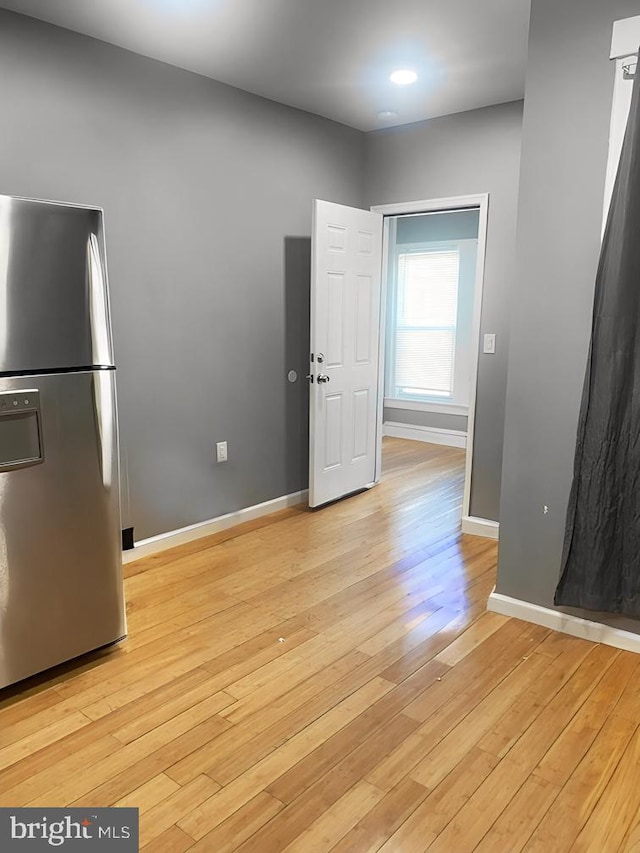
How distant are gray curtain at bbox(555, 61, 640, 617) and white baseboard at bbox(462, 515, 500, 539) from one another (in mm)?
1257

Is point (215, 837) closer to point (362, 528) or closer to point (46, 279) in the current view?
point (46, 279)

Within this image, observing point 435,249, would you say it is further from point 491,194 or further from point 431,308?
point 491,194

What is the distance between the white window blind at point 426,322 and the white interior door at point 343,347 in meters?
2.18

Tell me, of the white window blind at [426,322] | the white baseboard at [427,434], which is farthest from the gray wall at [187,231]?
the white baseboard at [427,434]

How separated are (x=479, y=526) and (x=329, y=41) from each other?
274 cm

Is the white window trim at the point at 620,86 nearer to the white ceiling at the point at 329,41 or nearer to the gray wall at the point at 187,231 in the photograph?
the white ceiling at the point at 329,41

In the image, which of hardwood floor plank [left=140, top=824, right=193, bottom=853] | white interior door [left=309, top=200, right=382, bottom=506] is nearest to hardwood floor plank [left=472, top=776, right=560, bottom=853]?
hardwood floor plank [left=140, top=824, right=193, bottom=853]

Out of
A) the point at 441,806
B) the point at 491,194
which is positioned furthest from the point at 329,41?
the point at 441,806

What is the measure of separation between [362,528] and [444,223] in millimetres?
3872

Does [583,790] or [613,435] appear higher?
[613,435]

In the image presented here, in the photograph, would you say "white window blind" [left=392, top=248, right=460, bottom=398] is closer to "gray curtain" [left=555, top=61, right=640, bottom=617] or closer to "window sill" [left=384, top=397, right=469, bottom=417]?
"window sill" [left=384, top=397, right=469, bottom=417]

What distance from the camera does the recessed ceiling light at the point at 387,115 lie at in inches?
157

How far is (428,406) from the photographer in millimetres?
6773

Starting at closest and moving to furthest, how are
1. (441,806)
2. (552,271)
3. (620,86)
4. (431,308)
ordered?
1. (441,806)
2. (620,86)
3. (552,271)
4. (431,308)
